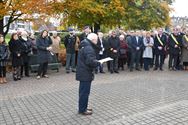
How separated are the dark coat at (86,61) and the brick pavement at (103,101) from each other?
894 millimetres

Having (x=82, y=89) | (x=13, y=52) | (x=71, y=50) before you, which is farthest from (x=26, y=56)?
(x=82, y=89)

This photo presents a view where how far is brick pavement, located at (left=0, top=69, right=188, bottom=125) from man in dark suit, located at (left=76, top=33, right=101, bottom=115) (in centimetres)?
35

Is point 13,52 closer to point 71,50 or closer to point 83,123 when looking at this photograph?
point 71,50

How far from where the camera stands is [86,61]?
7445mm

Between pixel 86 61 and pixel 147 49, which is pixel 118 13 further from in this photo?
pixel 86 61

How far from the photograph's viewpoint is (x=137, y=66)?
1579 cm

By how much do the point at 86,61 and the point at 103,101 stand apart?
193cm

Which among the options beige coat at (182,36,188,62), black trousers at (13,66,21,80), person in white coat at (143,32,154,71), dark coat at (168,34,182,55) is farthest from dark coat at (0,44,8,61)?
beige coat at (182,36,188,62)

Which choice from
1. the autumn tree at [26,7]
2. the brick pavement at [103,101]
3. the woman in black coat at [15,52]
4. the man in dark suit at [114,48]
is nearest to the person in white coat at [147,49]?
the man in dark suit at [114,48]

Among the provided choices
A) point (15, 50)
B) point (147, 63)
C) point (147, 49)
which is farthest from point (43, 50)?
point (147, 63)

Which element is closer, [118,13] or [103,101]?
[103,101]

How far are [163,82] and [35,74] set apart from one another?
5.39 m

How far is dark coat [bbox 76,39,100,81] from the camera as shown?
741 centimetres

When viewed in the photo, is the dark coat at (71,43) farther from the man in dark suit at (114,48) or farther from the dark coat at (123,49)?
the dark coat at (123,49)
